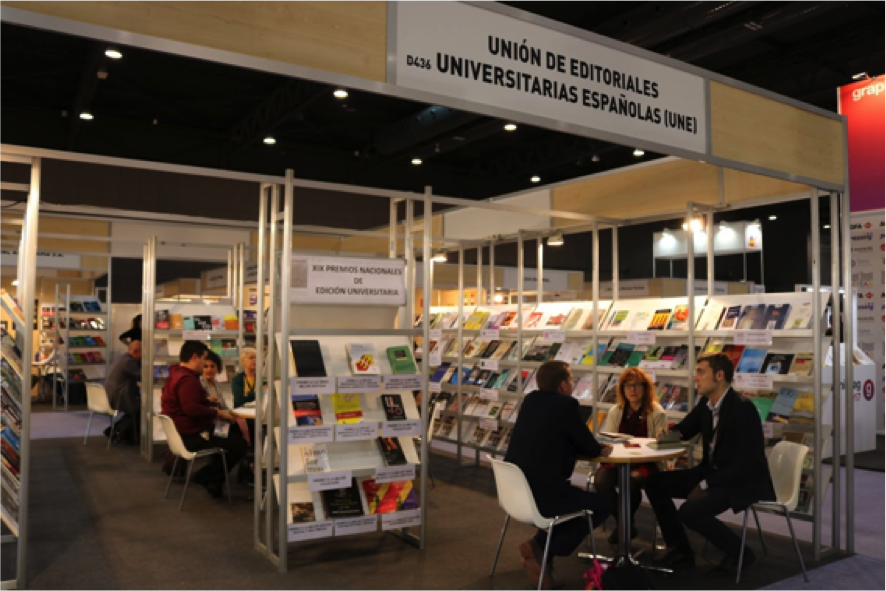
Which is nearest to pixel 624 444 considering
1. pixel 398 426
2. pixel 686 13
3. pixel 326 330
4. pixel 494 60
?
pixel 398 426

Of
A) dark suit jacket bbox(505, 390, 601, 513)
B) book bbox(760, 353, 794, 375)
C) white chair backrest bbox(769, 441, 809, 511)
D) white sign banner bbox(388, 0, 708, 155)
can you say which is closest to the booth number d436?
white sign banner bbox(388, 0, 708, 155)

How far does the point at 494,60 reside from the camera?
3078mm

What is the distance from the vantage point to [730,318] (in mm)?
5406

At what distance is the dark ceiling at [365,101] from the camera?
7.95 m

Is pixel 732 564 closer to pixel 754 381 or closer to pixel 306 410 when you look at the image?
pixel 754 381

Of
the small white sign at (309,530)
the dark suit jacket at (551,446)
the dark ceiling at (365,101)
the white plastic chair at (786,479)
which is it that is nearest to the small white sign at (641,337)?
the white plastic chair at (786,479)

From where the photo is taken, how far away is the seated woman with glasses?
4.76 metres

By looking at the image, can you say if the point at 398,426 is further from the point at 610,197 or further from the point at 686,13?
the point at 686,13

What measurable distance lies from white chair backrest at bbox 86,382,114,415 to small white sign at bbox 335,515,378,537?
5145 millimetres

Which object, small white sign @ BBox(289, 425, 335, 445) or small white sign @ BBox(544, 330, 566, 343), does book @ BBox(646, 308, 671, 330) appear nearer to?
small white sign @ BBox(544, 330, 566, 343)

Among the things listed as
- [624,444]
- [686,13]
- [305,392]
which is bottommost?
[624,444]

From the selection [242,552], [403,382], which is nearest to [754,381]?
[403,382]

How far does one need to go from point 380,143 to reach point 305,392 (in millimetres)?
9358

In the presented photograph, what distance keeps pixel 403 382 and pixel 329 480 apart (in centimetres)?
79
